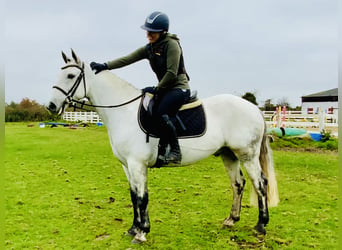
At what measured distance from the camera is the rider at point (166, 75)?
358 centimetres

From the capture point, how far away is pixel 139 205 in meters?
3.87

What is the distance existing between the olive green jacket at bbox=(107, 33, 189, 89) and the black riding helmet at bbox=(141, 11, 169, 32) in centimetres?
14

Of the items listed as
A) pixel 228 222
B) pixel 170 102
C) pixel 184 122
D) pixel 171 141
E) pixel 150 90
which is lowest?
pixel 228 222

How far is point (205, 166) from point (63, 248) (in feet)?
18.7

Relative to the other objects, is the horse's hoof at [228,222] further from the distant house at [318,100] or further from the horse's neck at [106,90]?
the distant house at [318,100]

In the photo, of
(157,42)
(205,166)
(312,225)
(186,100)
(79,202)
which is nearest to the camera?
(157,42)

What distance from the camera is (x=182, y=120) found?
3891 mm

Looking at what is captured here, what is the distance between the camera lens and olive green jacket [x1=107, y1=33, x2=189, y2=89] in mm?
3584

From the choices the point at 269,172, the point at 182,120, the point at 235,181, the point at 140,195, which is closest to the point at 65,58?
the point at 182,120

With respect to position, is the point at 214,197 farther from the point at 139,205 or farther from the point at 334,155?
the point at 334,155

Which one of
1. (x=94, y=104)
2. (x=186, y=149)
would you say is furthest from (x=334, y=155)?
(x=94, y=104)

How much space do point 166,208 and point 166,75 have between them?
259cm

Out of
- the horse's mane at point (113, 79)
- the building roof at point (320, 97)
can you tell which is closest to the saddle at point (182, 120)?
the horse's mane at point (113, 79)

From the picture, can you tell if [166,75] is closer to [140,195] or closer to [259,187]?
[140,195]
